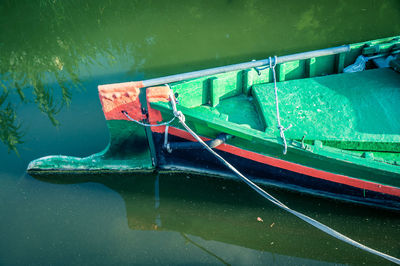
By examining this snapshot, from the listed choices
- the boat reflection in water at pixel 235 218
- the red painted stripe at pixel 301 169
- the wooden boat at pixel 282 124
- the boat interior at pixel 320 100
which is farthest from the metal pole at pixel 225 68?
the boat reflection in water at pixel 235 218

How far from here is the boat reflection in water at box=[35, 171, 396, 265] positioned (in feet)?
13.2

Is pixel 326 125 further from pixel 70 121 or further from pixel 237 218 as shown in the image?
pixel 70 121

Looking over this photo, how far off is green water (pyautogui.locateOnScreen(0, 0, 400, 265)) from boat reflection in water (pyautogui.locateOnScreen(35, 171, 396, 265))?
0.04 feet

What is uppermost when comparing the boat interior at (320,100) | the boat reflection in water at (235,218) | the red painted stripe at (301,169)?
the boat interior at (320,100)

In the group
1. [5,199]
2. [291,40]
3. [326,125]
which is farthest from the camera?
Result: [291,40]

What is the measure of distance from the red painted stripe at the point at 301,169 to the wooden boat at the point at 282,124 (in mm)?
12

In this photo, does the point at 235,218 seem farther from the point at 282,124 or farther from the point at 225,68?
the point at 225,68

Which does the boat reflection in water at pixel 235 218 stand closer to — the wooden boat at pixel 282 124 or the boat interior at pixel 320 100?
the wooden boat at pixel 282 124

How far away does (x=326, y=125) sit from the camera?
4129 millimetres

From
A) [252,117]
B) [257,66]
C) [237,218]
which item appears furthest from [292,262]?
[257,66]

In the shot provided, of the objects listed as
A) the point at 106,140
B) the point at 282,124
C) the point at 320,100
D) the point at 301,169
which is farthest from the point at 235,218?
the point at 106,140

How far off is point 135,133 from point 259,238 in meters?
2.11

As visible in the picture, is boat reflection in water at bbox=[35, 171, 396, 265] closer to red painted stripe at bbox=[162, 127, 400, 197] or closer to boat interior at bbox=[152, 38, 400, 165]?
red painted stripe at bbox=[162, 127, 400, 197]

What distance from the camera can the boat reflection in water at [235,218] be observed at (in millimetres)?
4031
